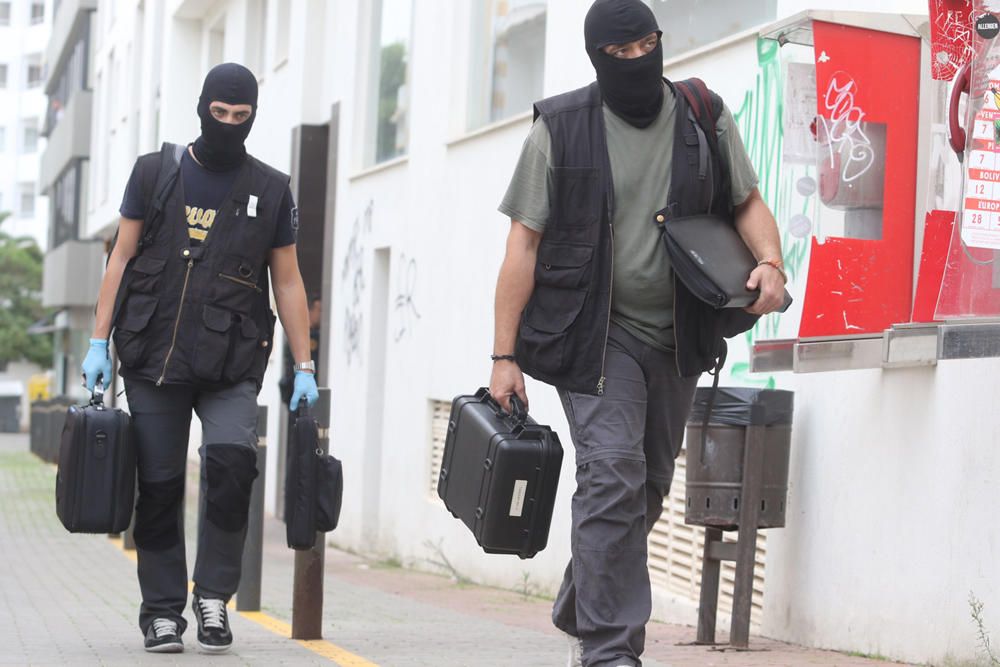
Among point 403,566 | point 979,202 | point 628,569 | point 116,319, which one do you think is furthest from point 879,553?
point 403,566

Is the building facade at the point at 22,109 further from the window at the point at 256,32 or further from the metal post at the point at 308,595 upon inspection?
the metal post at the point at 308,595

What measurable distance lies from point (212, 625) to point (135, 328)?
1103mm

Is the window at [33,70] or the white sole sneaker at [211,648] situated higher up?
the window at [33,70]

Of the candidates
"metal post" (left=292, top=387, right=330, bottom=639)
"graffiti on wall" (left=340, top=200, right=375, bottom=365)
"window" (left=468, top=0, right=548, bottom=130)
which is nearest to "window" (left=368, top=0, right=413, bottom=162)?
"graffiti on wall" (left=340, top=200, right=375, bottom=365)

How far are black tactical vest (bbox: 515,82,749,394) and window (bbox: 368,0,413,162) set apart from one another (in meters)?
9.40

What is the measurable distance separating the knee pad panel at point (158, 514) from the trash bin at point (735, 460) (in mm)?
2269

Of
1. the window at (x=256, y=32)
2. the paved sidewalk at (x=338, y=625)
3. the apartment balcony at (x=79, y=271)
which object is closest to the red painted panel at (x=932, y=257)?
the paved sidewalk at (x=338, y=625)

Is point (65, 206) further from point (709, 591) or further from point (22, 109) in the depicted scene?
point (709, 591)

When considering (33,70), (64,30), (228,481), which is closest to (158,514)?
(228,481)

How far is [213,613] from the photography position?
609cm

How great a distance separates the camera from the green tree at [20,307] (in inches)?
2363

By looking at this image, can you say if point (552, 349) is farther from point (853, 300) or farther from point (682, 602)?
point (682, 602)

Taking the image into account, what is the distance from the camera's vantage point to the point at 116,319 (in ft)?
20.0

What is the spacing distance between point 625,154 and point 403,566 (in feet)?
29.6
